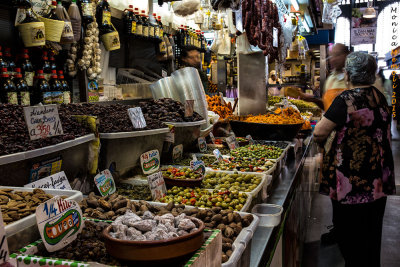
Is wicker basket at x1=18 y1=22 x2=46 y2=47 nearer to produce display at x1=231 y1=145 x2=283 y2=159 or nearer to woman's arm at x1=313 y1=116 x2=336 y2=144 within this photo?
produce display at x1=231 y1=145 x2=283 y2=159

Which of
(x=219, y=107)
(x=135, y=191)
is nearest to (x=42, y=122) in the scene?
(x=135, y=191)

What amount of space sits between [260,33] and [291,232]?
242 centimetres

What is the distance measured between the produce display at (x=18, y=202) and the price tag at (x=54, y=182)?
0.15 metres

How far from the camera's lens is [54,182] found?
163 cm

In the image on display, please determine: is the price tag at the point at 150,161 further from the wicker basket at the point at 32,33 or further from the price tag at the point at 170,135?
the wicker basket at the point at 32,33

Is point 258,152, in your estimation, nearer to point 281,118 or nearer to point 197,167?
point 197,167

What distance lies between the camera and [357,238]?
3.08 meters

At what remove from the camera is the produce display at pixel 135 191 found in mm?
2072

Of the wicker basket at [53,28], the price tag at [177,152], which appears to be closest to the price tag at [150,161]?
the price tag at [177,152]

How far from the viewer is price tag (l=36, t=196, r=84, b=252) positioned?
1.14 metres

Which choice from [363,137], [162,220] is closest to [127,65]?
[363,137]

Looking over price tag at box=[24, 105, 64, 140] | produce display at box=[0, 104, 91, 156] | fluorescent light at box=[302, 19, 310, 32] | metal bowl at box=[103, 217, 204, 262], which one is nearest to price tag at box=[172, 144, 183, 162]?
produce display at box=[0, 104, 91, 156]

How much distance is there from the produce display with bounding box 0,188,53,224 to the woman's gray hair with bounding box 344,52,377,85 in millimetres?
2352

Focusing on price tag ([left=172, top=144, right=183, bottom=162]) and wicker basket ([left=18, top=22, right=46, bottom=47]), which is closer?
price tag ([left=172, top=144, right=183, bottom=162])
